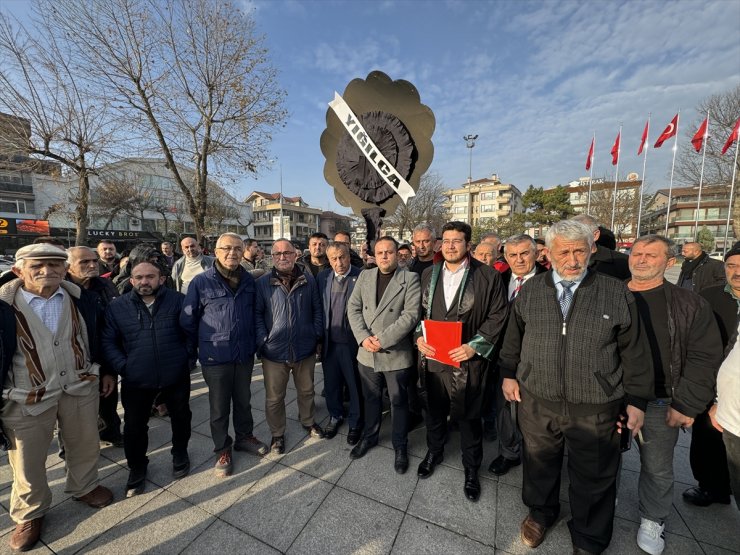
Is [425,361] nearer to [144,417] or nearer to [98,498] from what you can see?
[144,417]

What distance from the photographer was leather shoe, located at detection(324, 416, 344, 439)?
3195 millimetres

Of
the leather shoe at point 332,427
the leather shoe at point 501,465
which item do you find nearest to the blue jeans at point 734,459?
the leather shoe at point 501,465

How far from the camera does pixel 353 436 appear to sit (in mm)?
3094

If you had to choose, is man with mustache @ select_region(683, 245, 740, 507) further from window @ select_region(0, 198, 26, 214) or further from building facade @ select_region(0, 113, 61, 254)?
window @ select_region(0, 198, 26, 214)

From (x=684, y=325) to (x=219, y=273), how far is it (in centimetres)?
350

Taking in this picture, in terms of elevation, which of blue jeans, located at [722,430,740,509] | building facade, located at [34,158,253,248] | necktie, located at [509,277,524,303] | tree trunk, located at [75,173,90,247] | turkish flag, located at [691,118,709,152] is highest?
turkish flag, located at [691,118,709,152]

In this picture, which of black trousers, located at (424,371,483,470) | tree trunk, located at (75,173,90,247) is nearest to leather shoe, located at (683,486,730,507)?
black trousers, located at (424,371,483,470)

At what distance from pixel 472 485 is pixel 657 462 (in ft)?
4.08

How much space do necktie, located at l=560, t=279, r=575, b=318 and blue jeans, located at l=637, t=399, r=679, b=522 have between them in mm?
901

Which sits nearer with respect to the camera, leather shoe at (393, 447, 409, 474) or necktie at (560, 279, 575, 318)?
necktie at (560, 279, 575, 318)

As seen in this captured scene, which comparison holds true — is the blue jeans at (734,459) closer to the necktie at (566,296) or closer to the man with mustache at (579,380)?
the man with mustache at (579,380)

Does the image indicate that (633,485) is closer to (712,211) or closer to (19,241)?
(19,241)

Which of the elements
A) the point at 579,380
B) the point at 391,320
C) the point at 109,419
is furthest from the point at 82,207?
the point at 579,380

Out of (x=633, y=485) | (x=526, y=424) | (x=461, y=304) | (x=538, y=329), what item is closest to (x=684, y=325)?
(x=538, y=329)
